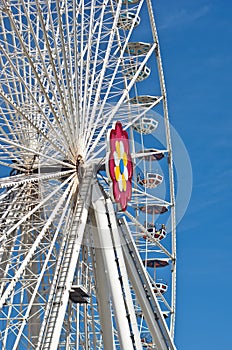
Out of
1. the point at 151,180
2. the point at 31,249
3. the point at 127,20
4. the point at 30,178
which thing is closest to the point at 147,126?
the point at 151,180

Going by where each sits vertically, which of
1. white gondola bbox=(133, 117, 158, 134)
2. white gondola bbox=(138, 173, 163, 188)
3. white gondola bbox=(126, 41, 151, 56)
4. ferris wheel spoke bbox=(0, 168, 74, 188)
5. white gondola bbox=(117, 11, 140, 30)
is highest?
white gondola bbox=(117, 11, 140, 30)

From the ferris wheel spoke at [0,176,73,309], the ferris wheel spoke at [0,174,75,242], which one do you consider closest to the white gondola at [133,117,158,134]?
the ferris wheel spoke at [0,174,75,242]

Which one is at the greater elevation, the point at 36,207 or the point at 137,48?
the point at 137,48

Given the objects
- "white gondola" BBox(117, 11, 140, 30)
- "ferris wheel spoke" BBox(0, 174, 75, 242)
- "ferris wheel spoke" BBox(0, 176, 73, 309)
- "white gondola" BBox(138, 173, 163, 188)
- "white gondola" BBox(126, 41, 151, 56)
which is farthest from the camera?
"white gondola" BBox(117, 11, 140, 30)

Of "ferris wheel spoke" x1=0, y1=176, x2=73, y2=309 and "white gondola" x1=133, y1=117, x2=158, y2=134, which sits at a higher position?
"white gondola" x1=133, y1=117, x2=158, y2=134

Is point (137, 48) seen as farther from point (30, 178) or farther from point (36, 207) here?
point (36, 207)

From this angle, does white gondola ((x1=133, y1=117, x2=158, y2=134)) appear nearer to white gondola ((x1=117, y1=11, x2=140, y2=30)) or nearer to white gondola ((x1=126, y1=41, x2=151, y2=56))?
white gondola ((x1=126, y1=41, x2=151, y2=56))

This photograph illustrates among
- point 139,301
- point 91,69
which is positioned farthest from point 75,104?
point 139,301

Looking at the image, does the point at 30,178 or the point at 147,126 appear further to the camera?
the point at 147,126

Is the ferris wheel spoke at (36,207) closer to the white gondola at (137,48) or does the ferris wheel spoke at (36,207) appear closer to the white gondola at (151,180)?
the white gondola at (151,180)

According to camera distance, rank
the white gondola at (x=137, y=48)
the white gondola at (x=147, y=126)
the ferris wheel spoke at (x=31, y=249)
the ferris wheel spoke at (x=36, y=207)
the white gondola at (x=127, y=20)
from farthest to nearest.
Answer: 1. the white gondola at (x=147, y=126)
2. the white gondola at (x=127, y=20)
3. the white gondola at (x=137, y=48)
4. the ferris wheel spoke at (x=36, y=207)
5. the ferris wheel spoke at (x=31, y=249)

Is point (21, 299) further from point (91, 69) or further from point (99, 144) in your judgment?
point (91, 69)

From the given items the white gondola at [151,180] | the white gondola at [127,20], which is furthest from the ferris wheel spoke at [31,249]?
the white gondola at [127,20]

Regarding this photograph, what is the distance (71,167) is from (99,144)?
1.21 meters
